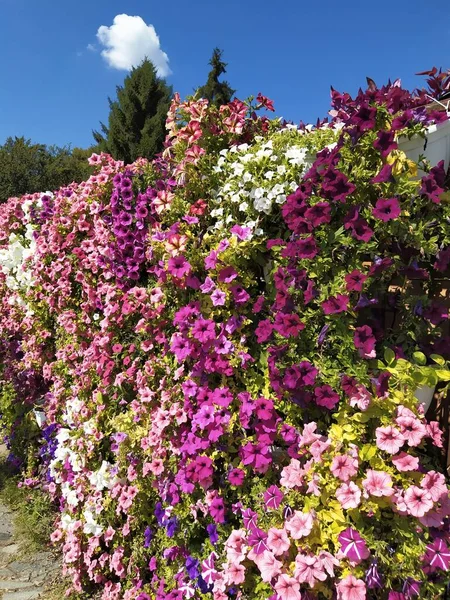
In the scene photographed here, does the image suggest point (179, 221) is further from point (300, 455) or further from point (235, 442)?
point (300, 455)

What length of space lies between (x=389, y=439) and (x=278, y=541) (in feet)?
1.79

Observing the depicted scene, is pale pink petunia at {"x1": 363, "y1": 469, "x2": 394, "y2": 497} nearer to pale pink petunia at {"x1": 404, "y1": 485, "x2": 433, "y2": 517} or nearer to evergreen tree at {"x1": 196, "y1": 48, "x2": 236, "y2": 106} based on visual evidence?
pale pink petunia at {"x1": 404, "y1": 485, "x2": 433, "y2": 517}

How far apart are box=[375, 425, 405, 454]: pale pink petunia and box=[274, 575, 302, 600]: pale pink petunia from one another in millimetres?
549

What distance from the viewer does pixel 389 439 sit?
5.42 feet

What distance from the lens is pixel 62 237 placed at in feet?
12.5

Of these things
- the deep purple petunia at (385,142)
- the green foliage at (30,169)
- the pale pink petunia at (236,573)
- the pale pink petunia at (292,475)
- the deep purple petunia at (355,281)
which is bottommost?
the pale pink petunia at (236,573)

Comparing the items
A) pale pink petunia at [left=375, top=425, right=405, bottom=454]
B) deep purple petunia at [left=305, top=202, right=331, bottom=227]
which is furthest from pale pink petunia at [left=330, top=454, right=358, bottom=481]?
deep purple petunia at [left=305, top=202, right=331, bottom=227]

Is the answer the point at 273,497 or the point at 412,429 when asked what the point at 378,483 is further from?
the point at 273,497

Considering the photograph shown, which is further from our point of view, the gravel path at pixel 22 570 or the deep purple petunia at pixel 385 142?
the gravel path at pixel 22 570

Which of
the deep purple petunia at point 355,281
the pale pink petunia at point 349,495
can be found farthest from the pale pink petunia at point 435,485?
the deep purple petunia at point 355,281

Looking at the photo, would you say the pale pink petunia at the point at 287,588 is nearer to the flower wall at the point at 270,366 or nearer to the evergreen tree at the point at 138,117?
the flower wall at the point at 270,366

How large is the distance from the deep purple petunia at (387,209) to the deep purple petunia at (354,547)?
106cm

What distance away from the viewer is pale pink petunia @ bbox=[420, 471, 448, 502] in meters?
1.60

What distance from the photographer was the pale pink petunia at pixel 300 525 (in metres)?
1.68
